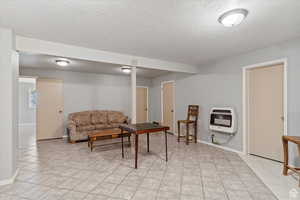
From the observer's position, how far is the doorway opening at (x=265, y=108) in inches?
110

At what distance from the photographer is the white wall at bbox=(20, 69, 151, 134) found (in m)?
5.07

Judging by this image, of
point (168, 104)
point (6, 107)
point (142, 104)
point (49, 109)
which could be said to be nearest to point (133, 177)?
point (6, 107)

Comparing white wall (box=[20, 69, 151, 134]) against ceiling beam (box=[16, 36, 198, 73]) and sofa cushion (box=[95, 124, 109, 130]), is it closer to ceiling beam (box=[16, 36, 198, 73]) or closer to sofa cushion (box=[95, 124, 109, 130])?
sofa cushion (box=[95, 124, 109, 130])

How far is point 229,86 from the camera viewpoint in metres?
3.64

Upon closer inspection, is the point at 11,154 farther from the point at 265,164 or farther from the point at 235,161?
the point at 265,164

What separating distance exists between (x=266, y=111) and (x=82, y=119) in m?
5.18

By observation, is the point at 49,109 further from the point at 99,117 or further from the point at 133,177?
the point at 133,177

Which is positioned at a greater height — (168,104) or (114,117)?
(168,104)

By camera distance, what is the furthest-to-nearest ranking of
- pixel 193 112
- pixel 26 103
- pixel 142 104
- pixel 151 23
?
pixel 26 103
pixel 142 104
pixel 193 112
pixel 151 23

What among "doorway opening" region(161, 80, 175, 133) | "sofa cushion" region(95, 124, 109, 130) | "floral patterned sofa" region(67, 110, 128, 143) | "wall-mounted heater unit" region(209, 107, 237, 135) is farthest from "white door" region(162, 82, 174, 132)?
"sofa cushion" region(95, 124, 109, 130)

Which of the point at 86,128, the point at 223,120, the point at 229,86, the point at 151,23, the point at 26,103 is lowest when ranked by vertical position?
the point at 86,128

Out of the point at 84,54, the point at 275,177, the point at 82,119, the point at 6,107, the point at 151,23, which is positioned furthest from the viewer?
the point at 82,119

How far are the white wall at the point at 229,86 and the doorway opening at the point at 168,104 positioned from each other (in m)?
0.24

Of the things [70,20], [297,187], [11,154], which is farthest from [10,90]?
[297,187]
